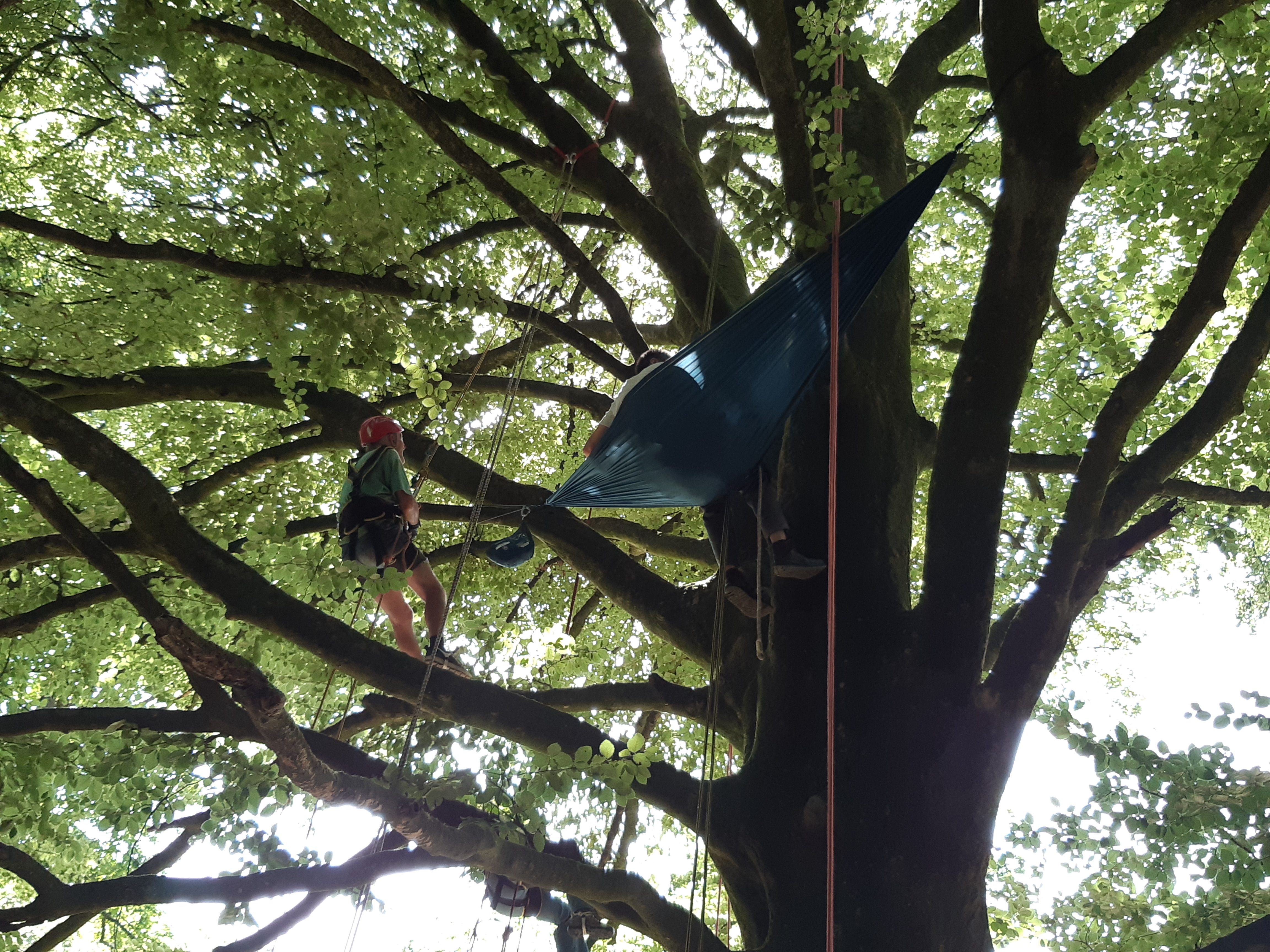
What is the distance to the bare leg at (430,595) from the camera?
141 inches

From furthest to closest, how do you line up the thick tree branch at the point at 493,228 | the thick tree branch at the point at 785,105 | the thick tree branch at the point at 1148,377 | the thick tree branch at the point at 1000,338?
1. the thick tree branch at the point at 493,228
2. the thick tree branch at the point at 785,105
3. the thick tree branch at the point at 1148,377
4. the thick tree branch at the point at 1000,338

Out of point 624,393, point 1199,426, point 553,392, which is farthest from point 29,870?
point 1199,426

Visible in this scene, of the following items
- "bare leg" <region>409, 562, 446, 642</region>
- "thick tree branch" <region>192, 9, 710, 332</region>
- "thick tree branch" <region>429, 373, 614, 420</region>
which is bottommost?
"bare leg" <region>409, 562, 446, 642</region>

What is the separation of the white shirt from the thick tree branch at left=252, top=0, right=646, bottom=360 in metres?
0.36

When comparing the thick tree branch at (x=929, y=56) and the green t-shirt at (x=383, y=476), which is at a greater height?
the thick tree branch at (x=929, y=56)

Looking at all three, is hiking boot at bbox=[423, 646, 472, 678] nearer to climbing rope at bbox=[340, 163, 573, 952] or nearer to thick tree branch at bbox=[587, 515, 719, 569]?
climbing rope at bbox=[340, 163, 573, 952]

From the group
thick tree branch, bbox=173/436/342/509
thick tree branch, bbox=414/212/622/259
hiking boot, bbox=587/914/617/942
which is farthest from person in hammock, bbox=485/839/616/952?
thick tree branch, bbox=414/212/622/259

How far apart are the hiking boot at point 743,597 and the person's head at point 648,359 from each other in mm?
1046

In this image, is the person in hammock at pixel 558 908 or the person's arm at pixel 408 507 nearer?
the person in hammock at pixel 558 908

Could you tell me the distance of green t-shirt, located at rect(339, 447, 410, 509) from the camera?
3.25 meters

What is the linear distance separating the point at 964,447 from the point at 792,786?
3.63 ft

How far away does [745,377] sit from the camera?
8.45ft

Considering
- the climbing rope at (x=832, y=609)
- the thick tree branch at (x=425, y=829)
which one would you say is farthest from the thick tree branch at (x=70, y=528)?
the climbing rope at (x=832, y=609)

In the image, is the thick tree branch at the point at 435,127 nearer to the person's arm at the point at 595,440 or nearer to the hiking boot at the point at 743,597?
the person's arm at the point at 595,440
